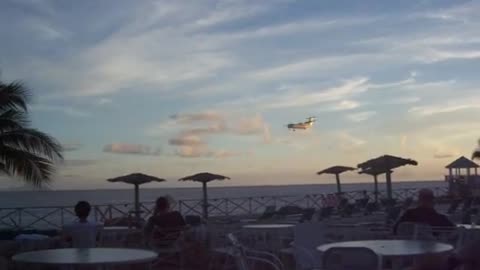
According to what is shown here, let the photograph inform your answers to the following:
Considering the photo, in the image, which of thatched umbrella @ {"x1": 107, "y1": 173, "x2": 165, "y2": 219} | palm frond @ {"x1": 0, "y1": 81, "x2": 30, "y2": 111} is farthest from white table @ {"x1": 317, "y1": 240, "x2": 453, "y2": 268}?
thatched umbrella @ {"x1": 107, "y1": 173, "x2": 165, "y2": 219}

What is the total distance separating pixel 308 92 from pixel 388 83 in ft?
6.32

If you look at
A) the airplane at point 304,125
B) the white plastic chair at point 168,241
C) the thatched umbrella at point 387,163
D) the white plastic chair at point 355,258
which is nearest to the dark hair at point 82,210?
the white plastic chair at point 168,241

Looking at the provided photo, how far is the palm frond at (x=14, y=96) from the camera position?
12.3 metres

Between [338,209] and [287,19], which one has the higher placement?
[287,19]

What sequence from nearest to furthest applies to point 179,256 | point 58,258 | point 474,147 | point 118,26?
1. point 58,258
2. point 179,256
3. point 118,26
4. point 474,147

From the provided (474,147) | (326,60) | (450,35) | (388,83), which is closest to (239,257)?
(450,35)

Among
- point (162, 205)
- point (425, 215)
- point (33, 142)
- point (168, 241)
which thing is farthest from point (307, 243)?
point (33, 142)

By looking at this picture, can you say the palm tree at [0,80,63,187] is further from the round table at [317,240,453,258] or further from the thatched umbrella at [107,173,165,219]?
the round table at [317,240,453,258]

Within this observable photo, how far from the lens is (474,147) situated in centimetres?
3025

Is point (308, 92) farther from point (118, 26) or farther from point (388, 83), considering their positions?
point (118, 26)

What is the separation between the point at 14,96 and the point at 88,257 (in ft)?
26.6

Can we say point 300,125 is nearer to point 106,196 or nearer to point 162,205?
point 162,205

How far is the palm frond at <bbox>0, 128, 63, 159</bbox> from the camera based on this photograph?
12.5 meters

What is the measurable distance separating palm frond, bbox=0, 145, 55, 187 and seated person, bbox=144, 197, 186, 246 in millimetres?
4169
